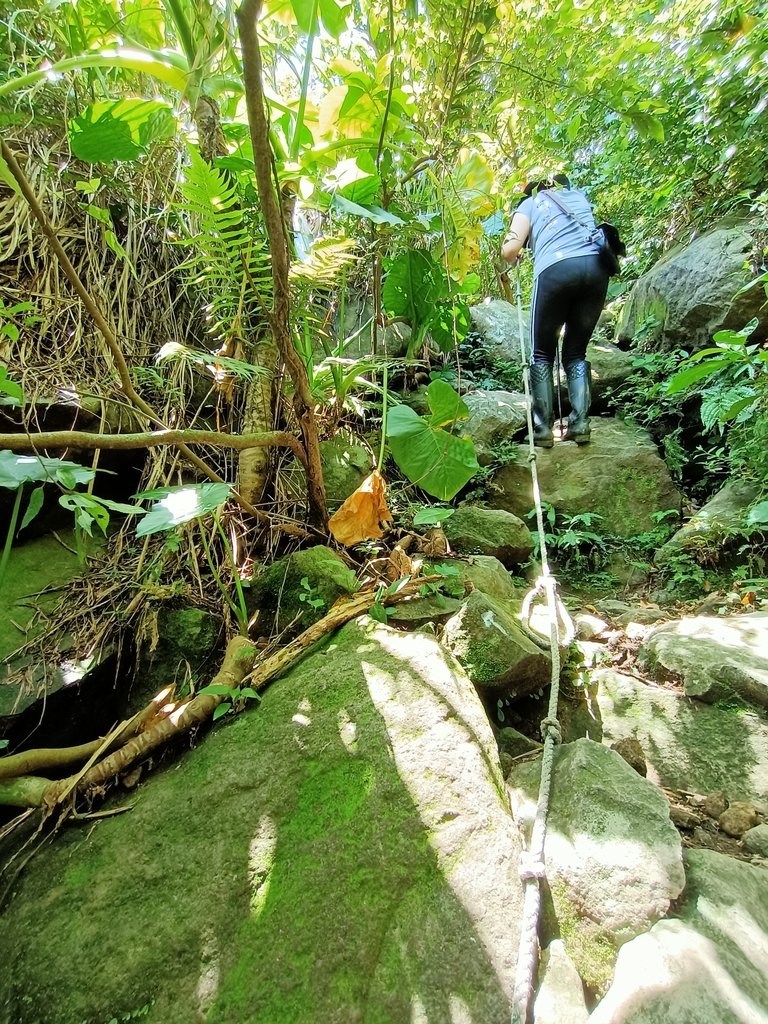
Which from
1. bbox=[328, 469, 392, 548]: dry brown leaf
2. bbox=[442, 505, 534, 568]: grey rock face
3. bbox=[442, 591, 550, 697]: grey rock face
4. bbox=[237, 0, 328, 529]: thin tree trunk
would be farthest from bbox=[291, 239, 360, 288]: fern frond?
bbox=[442, 591, 550, 697]: grey rock face

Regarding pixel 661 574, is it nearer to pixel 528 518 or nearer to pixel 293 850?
pixel 528 518

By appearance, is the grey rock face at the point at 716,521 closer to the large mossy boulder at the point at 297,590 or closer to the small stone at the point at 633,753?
the small stone at the point at 633,753

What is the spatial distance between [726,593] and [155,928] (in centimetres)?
233

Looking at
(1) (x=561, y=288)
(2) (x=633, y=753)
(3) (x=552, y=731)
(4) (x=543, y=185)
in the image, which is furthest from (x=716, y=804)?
(4) (x=543, y=185)

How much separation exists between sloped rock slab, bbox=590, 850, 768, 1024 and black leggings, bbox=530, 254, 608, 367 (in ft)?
9.17

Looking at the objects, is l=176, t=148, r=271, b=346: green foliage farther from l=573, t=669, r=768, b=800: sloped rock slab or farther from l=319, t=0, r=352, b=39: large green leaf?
l=573, t=669, r=768, b=800: sloped rock slab

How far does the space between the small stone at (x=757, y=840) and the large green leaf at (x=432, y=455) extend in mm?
1161

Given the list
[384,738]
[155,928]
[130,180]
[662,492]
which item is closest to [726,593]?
[662,492]

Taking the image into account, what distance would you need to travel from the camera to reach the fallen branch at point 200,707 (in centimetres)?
94

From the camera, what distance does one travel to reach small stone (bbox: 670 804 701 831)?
0.95 meters

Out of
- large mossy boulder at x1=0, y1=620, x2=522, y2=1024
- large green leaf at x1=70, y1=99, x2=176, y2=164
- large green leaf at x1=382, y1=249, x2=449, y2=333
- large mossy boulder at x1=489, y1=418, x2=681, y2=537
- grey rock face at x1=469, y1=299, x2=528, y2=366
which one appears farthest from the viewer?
grey rock face at x1=469, y1=299, x2=528, y2=366

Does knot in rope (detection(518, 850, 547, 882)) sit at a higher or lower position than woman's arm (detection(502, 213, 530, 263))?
lower

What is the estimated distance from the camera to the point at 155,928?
0.73 metres

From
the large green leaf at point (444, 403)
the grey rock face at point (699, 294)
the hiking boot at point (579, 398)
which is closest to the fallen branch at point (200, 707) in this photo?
the large green leaf at point (444, 403)
